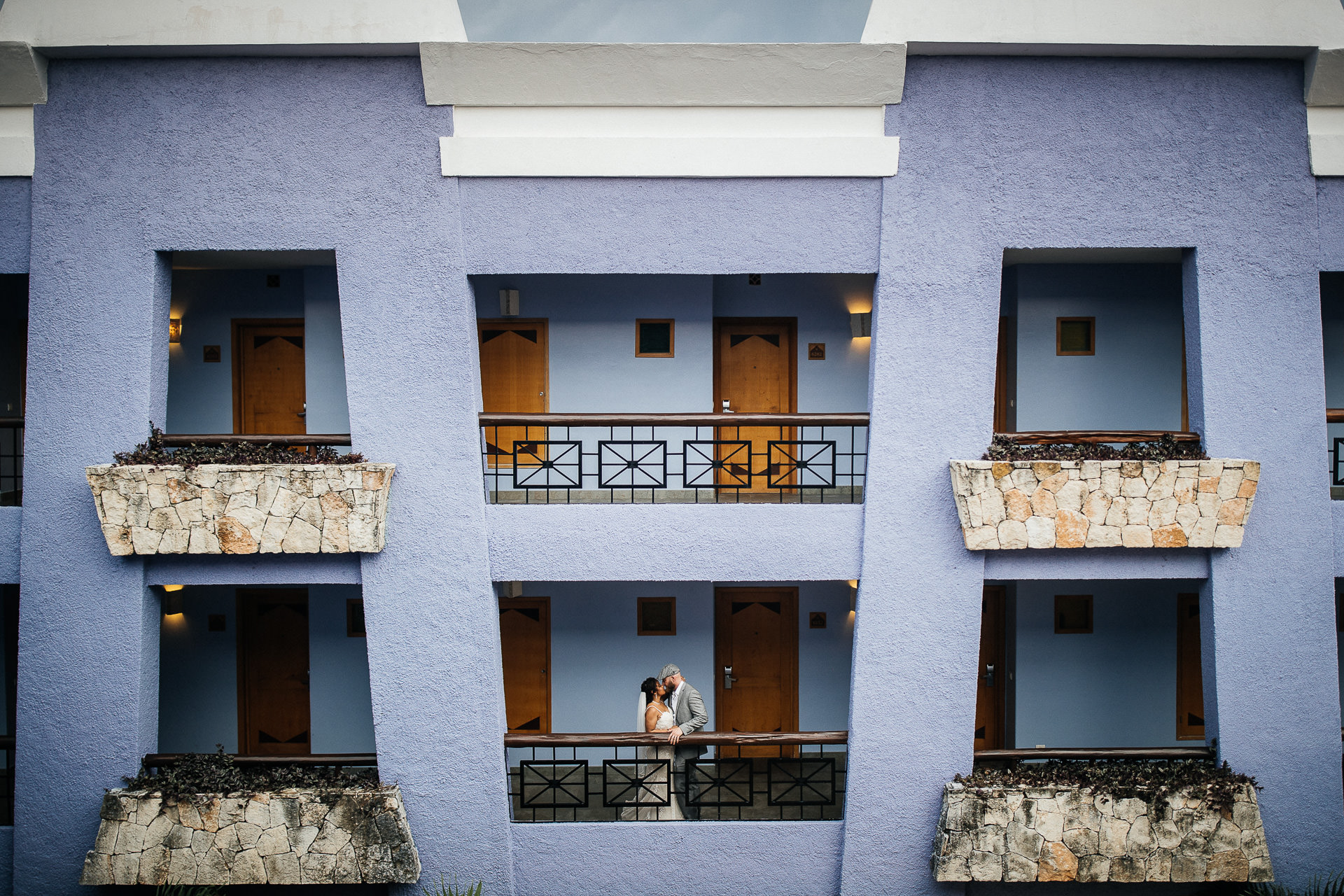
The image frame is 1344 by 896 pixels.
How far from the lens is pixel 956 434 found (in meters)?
6.05

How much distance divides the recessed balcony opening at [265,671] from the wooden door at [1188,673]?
29.1 ft

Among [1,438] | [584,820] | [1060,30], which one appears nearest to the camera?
[1060,30]

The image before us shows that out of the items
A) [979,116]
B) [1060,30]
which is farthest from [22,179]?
[1060,30]

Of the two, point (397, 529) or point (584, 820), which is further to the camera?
point (584, 820)

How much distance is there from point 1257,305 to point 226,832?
9.67 m

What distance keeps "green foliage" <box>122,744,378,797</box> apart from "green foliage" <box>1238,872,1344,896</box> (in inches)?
292

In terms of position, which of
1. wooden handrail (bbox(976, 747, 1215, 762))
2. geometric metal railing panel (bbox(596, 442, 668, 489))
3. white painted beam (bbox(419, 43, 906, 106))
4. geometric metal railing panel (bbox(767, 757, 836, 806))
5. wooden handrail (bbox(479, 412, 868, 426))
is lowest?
geometric metal railing panel (bbox(767, 757, 836, 806))

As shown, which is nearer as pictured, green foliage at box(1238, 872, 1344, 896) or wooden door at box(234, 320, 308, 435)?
green foliage at box(1238, 872, 1344, 896)

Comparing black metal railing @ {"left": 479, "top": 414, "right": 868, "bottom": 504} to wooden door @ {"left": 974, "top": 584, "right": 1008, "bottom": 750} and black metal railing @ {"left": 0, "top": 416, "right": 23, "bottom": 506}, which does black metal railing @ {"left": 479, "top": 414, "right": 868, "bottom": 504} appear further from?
black metal railing @ {"left": 0, "top": 416, "right": 23, "bottom": 506}

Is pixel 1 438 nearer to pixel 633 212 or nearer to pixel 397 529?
pixel 397 529

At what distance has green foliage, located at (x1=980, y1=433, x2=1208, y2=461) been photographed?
600cm

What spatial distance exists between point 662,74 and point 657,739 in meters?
5.62

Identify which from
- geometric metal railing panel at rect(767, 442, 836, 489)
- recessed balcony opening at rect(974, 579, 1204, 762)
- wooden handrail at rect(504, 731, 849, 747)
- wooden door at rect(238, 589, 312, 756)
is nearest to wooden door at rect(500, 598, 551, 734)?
wooden handrail at rect(504, 731, 849, 747)

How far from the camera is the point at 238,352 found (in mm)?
7918
